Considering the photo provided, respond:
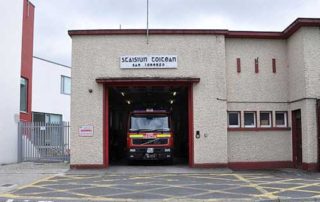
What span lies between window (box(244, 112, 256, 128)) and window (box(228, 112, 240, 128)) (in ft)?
1.18

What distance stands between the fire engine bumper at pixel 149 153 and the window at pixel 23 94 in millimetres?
8742

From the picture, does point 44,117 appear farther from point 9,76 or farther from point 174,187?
point 174,187

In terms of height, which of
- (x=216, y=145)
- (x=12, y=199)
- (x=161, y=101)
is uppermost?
(x=161, y=101)

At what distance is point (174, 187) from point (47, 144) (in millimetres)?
10065

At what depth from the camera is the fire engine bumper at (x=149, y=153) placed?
20.1 m

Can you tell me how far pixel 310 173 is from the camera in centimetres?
1778

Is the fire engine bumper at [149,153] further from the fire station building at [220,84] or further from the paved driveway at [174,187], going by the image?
the paved driveway at [174,187]

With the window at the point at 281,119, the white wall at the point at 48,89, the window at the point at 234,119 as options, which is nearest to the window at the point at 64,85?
the white wall at the point at 48,89

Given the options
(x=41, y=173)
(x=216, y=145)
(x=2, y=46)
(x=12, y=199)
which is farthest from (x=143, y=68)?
(x=12, y=199)

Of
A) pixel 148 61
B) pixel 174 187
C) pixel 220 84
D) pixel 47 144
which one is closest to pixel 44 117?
pixel 47 144

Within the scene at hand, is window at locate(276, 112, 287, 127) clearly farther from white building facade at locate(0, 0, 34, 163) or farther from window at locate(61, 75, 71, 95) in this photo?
window at locate(61, 75, 71, 95)

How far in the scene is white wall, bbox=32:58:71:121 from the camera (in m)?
38.0

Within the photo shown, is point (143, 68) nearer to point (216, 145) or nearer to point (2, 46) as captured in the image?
point (216, 145)

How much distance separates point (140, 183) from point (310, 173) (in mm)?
7314
